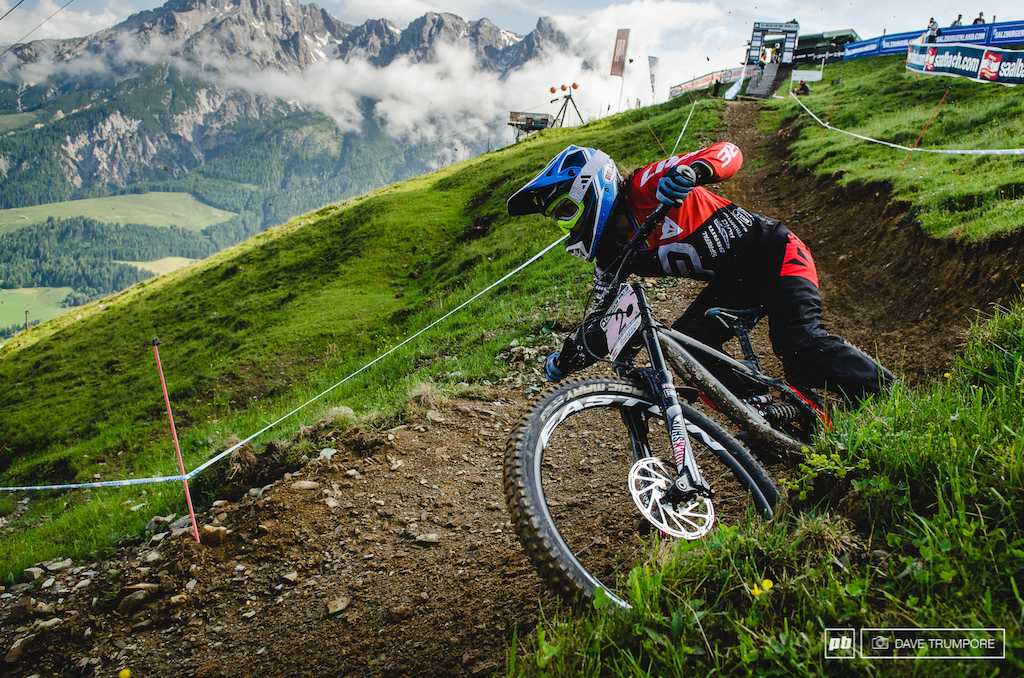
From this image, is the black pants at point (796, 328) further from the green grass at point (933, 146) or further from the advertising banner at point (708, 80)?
the advertising banner at point (708, 80)

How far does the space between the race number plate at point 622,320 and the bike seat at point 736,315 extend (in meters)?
1.03

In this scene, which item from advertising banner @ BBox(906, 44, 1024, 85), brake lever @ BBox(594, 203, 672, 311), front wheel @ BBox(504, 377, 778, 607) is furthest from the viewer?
advertising banner @ BBox(906, 44, 1024, 85)

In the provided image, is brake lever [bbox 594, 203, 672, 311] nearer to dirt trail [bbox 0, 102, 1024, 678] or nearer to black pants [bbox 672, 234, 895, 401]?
black pants [bbox 672, 234, 895, 401]

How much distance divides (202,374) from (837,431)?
64.8 feet

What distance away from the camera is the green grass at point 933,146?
25.7ft

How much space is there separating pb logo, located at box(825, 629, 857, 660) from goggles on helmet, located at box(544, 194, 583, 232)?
281 cm

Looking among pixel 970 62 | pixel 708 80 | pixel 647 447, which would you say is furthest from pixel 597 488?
pixel 708 80

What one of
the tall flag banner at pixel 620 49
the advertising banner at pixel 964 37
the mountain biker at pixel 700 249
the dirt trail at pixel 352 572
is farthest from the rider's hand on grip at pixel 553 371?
the tall flag banner at pixel 620 49

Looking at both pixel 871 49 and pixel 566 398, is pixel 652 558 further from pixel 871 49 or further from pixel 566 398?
pixel 871 49

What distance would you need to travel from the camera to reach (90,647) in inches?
148

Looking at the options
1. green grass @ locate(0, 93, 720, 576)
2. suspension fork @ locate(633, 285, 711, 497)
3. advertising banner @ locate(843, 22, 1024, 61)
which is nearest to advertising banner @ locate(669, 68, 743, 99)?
advertising banner @ locate(843, 22, 1024, 61)

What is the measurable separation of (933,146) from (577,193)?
15.5 meters

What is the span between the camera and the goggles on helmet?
3.71 metres

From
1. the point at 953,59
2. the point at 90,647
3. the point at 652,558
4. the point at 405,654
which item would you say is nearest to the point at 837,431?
the point at 652,558
